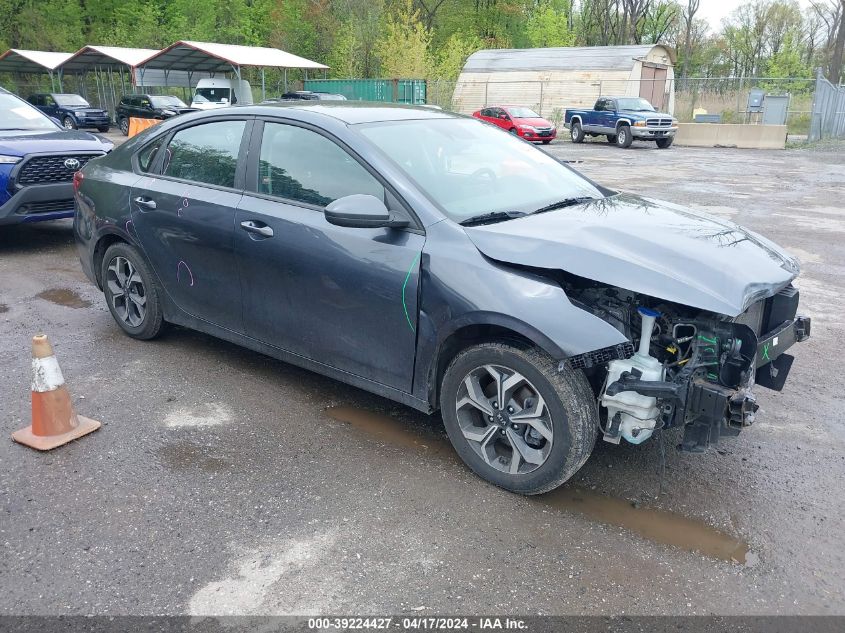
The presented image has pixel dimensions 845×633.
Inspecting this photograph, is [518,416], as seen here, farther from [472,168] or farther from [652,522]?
[472,168]

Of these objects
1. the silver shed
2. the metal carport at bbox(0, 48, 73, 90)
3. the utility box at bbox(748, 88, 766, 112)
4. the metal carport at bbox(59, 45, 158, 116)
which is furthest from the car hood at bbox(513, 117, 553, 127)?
the metal carport at bbox(0, 48, 73, 90)

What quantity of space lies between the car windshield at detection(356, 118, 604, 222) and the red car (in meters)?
22.3

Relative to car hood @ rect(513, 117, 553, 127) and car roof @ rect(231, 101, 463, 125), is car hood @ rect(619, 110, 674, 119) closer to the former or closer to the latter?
car hood @ rect(513, 117, 553, 127)

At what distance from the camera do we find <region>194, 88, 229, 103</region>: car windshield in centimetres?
3162

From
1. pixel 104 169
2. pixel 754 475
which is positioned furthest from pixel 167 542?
pixel 104 169

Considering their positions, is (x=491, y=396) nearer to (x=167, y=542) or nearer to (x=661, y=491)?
(x=661, y=491)

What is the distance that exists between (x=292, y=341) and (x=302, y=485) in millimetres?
956

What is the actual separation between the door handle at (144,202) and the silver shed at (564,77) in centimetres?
3206

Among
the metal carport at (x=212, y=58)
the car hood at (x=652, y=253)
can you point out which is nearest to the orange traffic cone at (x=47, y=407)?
the car hood at (x=652, y=253)

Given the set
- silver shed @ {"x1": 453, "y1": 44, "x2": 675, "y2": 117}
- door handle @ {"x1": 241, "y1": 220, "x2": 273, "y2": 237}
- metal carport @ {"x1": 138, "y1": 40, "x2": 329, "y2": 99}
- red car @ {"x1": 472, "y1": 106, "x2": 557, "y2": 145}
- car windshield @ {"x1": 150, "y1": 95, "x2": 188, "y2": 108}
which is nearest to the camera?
door handle @ {"x1": 241, "y1": 220, "x2": 273, "y2": 237}

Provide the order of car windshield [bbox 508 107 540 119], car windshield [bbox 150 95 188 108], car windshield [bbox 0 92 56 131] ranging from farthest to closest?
car windshield [bbox 150 95 188 108]
car windshield [bbox 508 107 540 119]
car windshield [bbox 0 92 56 131]

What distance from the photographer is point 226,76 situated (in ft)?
135

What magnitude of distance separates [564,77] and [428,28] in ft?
98.9

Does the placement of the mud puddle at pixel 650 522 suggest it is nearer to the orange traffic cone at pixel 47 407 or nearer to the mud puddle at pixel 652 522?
the mud puddle at pixel 652 522
